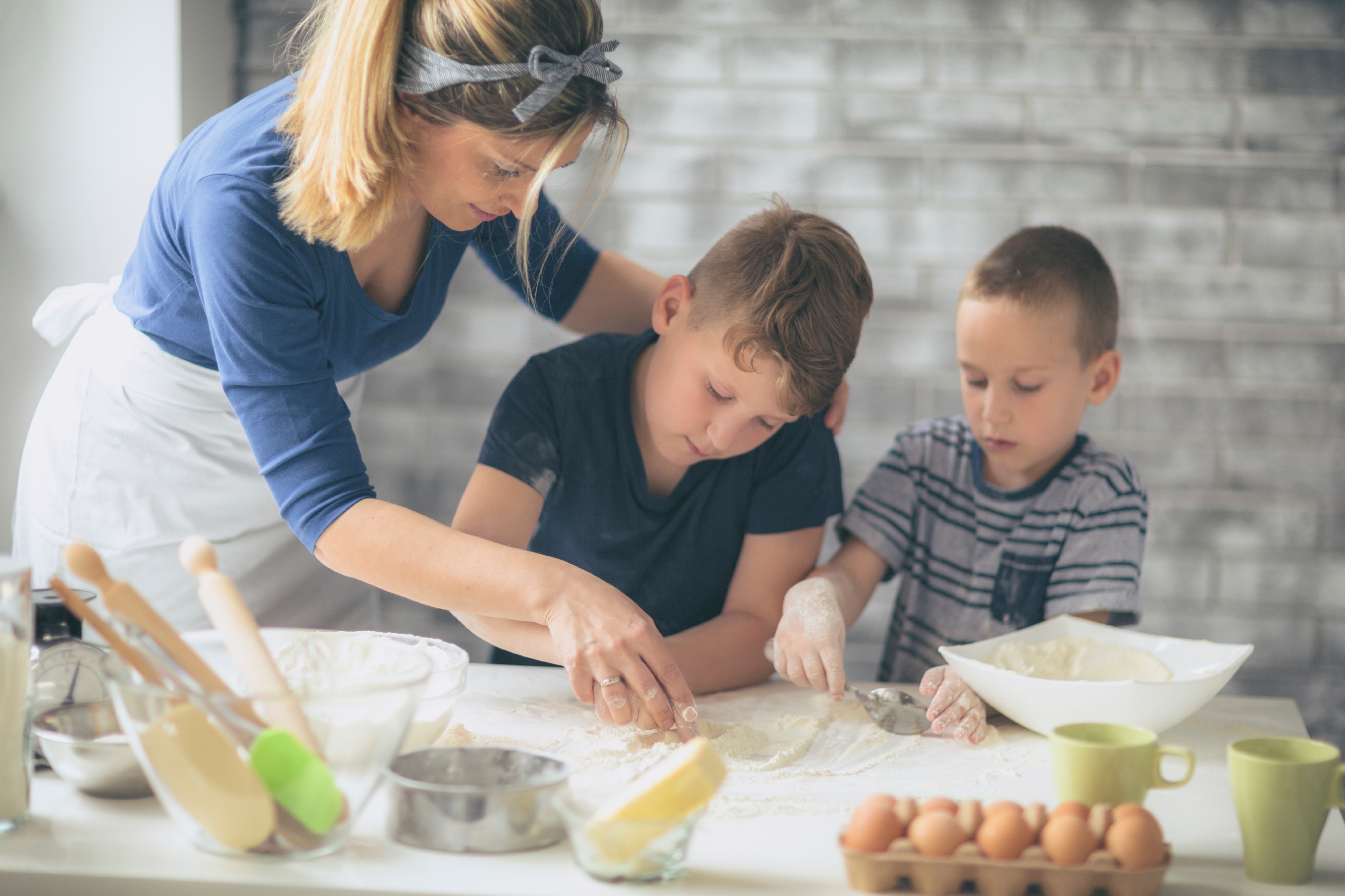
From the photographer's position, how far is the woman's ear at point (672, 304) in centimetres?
138

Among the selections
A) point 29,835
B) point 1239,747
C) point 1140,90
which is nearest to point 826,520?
point 1239,747

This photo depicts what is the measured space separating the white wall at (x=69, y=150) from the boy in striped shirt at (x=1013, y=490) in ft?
4.73

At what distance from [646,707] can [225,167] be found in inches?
28.3

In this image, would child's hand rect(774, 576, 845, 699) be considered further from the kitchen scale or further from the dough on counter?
the kitchen scale

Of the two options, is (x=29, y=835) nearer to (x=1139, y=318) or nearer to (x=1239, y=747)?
(x=1239, y=747)

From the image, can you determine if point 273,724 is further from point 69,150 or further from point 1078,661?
point 69,150

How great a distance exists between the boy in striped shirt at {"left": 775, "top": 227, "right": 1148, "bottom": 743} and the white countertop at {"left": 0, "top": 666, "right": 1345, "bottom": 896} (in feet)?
1.41

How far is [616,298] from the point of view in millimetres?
1642

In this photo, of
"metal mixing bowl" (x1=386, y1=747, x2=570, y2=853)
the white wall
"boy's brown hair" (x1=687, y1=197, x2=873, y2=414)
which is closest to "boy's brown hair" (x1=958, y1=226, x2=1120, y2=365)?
"boy's brown hair" (x1=687, y1=197, x2=873, y2=414)

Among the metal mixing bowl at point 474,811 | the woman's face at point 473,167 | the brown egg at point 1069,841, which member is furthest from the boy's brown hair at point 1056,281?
the metal mixing bowl at point 474,811

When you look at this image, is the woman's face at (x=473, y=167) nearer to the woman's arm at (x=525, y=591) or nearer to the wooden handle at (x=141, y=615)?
the woman's arm at (x=525, y=591)

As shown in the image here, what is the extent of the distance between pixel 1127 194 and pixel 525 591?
5.55 ft

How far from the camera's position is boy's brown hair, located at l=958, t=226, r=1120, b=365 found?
4.98 ft

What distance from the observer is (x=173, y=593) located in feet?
4.77
